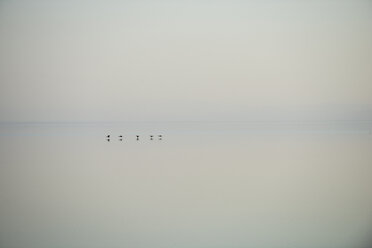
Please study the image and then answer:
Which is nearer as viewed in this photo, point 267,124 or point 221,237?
point 221,237

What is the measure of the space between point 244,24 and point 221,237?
1550 millimetres

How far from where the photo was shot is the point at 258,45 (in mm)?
2219

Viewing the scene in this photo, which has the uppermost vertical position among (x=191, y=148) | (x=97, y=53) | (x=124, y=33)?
(x=124, y=33)

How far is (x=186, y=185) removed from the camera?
222 cm

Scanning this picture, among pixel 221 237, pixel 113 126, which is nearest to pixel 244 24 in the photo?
pixel 113 126

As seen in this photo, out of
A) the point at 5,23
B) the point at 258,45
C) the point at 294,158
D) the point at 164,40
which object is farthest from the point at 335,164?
the point at 5,23

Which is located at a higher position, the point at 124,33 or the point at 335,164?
the point at 124,33

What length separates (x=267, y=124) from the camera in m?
2.29

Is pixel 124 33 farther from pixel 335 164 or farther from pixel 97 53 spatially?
pixel 335 164

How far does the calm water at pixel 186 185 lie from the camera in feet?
6.73

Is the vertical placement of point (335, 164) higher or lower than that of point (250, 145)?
lower

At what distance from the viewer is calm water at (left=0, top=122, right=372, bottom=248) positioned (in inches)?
80.7

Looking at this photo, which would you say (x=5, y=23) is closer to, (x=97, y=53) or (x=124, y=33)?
(x=97, y=53)

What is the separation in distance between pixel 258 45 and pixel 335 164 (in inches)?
42.1
